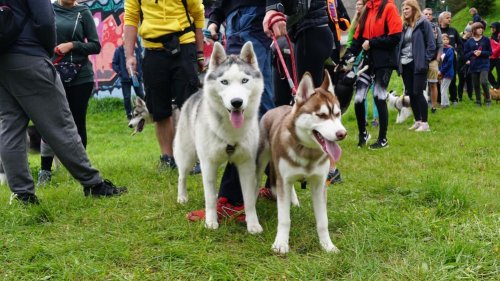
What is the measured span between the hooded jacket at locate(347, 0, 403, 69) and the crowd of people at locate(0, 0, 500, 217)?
0.01 metres

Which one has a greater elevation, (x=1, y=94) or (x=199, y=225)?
(x=1, y=94)

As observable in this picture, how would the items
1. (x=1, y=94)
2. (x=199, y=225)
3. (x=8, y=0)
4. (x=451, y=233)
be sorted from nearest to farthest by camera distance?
(x=451, y=233)
(x=199, y=225)
(x=8, y=0)
(x=1, y=94)

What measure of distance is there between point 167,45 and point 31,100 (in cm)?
141

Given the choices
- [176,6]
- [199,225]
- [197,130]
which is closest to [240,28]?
[197,130]

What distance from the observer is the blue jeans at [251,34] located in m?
3.21

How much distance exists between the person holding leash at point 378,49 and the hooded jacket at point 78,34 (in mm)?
3224

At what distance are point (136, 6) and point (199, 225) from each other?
2.53 meters

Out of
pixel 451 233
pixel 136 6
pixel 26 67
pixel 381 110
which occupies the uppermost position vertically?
pixel 136 6

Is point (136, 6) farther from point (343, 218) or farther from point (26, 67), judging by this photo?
point (343, 218)

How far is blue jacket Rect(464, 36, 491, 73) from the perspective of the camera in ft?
33.2

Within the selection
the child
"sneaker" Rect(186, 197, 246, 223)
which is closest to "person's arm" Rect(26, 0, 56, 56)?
"sneaker" Rect(186, 197, 246, 223)

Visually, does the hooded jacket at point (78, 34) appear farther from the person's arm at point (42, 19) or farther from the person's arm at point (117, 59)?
the person's arm at point (117, 59)

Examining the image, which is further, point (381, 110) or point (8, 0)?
point (381, 110)

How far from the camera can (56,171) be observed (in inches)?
206
